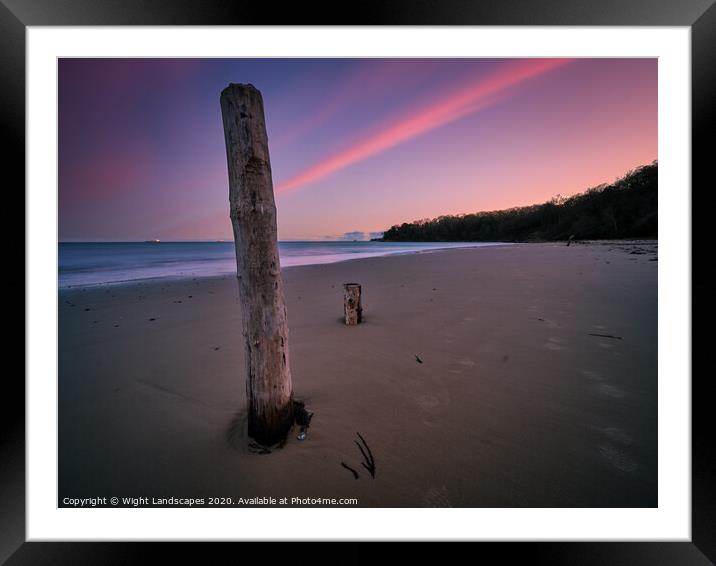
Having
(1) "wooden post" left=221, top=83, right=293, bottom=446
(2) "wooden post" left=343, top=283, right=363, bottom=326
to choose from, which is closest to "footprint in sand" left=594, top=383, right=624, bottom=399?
(1) "wooden post" left=221, top=83, right=293, bottom=446

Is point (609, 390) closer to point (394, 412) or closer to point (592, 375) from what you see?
point (592, 375)

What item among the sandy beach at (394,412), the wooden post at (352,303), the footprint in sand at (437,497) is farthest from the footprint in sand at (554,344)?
the wooden post at (352,303)

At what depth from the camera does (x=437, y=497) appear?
1.32 m

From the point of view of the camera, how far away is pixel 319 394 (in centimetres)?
202

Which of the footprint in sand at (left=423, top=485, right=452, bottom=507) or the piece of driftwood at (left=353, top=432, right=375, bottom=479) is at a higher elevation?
the piece of driftwood at (left=353, top=432, right=375, bottom=479)

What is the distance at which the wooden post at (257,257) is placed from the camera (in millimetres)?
1271

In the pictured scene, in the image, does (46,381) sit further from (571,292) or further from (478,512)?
(571,292)

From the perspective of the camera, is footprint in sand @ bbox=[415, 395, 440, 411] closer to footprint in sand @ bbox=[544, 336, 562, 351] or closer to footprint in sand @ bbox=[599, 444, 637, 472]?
footprint in sand @ bbox=[599, 444, 637, 472]

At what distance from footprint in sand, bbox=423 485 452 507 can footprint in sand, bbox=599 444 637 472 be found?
0.92 meters

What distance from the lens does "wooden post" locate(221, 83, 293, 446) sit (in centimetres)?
127

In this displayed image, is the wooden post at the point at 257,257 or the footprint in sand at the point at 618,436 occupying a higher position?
the wooden post at the point at 257,257

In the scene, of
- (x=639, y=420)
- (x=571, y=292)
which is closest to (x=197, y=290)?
(x=639, y=420)

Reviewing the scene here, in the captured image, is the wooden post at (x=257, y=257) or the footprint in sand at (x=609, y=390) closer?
the wooden post at (x=257, y=257)

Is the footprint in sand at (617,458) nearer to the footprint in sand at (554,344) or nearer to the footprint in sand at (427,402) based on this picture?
the footprint in sand at (427,402)
